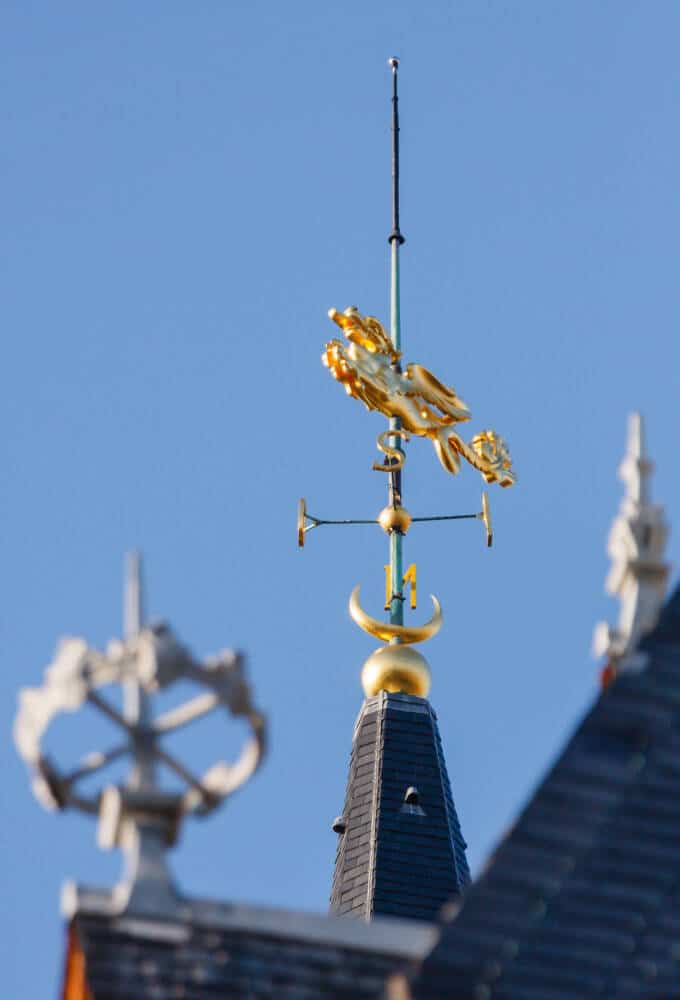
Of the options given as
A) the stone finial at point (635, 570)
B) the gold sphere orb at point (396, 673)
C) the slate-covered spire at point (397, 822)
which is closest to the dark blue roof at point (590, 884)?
the stone finial at point (635, 570)

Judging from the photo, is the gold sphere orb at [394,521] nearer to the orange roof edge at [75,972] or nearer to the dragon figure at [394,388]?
the dragon figure at [394,388]

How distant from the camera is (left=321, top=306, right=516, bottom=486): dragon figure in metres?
41.2

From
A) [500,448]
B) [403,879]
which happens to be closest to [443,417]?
[500,448]

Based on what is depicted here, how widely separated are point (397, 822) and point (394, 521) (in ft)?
14.8

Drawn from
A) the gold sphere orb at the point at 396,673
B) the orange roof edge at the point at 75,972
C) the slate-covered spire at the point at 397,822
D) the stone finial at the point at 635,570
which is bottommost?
the orange roof edge at the point at 75,972

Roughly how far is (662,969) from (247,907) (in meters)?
A: 2.48

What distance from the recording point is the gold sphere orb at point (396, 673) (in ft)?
137

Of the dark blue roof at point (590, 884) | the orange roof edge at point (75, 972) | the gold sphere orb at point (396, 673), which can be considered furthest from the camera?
the gold sphere orb at point (396, 673)

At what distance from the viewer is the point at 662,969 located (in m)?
20.3

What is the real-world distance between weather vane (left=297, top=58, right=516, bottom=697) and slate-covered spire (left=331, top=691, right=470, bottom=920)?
18.0 inches

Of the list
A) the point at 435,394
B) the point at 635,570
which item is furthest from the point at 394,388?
the point at 635,570

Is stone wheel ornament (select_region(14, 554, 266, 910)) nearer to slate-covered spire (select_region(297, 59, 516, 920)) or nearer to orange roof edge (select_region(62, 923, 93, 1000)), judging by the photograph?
orange roof edge (select_region(62, 923, 93, 1000))

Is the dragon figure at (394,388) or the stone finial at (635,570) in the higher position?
the dragon figure at (394,388)

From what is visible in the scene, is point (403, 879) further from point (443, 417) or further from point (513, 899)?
point (513, 899)
